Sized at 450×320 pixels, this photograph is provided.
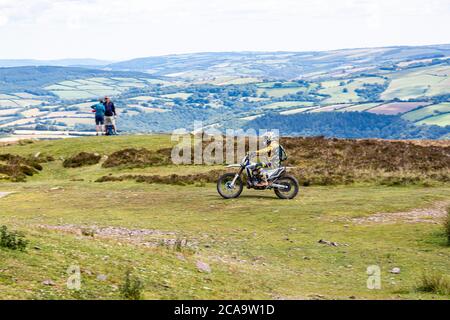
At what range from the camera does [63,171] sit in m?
40.8

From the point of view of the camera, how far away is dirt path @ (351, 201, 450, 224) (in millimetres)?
21711

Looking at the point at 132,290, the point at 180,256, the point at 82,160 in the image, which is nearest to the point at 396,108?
the point at 82,160

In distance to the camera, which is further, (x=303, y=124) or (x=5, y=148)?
(x=303, y=124)

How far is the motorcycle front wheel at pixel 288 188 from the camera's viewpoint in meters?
26.4

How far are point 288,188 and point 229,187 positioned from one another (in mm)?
2494

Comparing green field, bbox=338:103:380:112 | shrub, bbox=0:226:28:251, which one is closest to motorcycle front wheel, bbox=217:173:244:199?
shrub, bbox=0:226:28:251

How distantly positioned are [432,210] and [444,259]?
7252mm

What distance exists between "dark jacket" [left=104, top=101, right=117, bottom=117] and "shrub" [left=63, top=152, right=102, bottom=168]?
6.80 meters

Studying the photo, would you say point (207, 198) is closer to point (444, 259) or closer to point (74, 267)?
point (444, 259)

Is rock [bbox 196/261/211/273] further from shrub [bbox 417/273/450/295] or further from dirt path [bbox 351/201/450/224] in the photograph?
dirt path [bbox 351/201/450/224]

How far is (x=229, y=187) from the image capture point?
26641 mm

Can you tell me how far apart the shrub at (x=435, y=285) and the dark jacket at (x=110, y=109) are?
1540 inches
